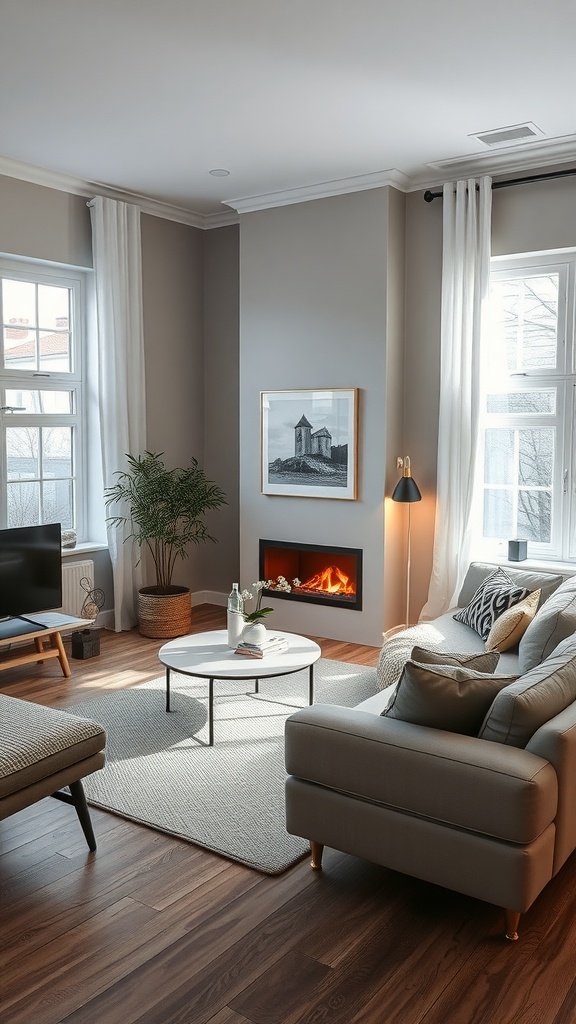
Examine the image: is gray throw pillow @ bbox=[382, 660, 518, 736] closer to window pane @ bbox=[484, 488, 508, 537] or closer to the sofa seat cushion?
the sofa seat cushion

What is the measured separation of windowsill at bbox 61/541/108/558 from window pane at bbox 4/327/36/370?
1.27m

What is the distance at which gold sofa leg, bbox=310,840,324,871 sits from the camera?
9.07ft

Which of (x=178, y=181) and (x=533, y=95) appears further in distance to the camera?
(x=178, y=181)

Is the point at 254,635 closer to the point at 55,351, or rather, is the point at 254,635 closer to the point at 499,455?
the point at 499,455

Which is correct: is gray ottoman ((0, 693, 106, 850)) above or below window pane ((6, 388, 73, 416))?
below

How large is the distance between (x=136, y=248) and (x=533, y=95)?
9.66ft

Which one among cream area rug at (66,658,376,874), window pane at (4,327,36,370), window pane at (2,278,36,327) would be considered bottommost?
cream area rug at (66,658,376,874)

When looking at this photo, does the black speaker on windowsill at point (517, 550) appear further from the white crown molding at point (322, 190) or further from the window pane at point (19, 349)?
the window pane at point (19, 349)

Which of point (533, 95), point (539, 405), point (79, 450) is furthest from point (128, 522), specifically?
point (533, 95)

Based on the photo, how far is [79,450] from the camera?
19.5ft

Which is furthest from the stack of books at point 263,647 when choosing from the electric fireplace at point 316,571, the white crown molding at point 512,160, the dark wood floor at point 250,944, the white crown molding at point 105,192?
the white crown molding at point 105,192

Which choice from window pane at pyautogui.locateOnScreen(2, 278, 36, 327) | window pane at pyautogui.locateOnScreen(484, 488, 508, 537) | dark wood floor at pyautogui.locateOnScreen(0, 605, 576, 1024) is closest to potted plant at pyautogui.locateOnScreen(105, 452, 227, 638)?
window pane at pyautogui.locateOnScreen(2, 278, 36, 327)

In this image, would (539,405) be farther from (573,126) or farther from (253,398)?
(253,398)

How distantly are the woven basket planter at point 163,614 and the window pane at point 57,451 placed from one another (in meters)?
1.05
